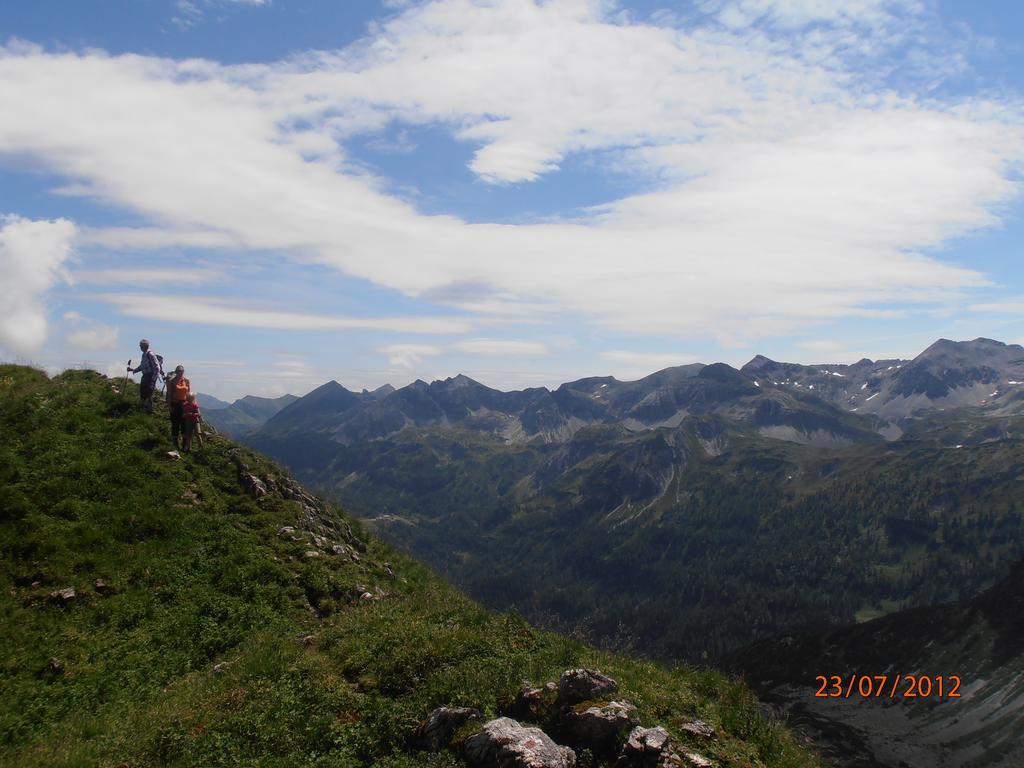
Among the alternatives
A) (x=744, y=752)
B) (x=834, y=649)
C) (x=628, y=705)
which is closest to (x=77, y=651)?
(x=628, y=705)

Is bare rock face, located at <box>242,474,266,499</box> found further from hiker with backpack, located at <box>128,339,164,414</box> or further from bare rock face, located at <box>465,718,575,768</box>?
bare rock face, located at <box>465,718,575,768</box>

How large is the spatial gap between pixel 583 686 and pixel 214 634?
45.2 ft

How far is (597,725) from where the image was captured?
562 inches

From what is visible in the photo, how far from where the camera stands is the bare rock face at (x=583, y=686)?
1537 cm

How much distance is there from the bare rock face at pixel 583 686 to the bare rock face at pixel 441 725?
2.27m

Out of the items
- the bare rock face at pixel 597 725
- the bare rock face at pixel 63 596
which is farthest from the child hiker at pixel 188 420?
the bare rock face at pixel 597 725

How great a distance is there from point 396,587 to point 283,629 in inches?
282

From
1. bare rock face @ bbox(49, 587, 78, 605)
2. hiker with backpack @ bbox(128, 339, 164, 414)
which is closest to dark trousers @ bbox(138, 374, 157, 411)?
hiker with backpack @ bbox(128, 339, 164, 414)

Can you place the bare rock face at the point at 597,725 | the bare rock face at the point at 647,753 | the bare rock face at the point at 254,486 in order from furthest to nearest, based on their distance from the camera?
the bare rock face at the point at 254,486 < the bare rock face at the point at 597,725 < the bare rock face at the point at 647,753

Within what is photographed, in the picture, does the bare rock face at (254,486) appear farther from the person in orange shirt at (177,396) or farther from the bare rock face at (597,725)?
the bare rock face at (597,725)

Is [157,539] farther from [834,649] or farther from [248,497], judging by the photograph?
[834,649]
